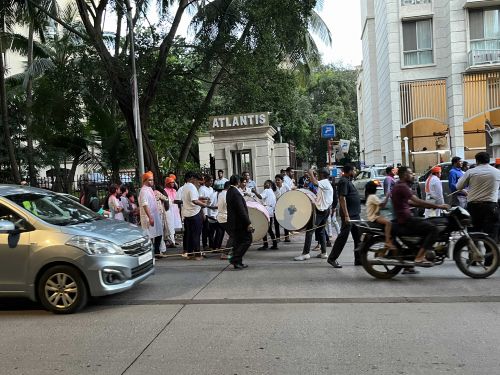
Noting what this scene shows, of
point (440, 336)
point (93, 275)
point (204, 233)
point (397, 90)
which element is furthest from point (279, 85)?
point (397, 90)

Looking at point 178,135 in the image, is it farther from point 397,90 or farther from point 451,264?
point 451,264

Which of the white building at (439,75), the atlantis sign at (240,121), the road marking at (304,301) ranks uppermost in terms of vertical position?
the white building at (439,75)

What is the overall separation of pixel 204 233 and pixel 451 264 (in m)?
5.41

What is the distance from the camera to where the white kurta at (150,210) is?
32.7 feet

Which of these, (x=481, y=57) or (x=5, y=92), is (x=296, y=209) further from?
(x=481, y=57)

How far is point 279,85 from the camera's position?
1562cm

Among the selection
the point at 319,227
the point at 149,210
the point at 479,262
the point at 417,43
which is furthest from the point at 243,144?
the point at 417,43

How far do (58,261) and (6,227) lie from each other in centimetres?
84

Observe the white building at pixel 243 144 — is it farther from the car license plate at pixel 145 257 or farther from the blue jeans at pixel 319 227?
the car license plate at pixel 145 257

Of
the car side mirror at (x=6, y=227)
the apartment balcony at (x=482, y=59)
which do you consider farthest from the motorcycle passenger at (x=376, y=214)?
the apartment balcony at (x=482, y=59)

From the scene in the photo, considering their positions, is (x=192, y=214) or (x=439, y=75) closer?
(x=192, y=214)

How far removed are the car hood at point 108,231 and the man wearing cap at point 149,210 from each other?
241cm

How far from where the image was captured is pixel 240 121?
60.1ft

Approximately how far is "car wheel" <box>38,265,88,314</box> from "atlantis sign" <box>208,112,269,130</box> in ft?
41.0
